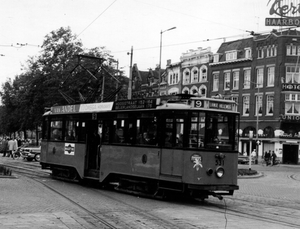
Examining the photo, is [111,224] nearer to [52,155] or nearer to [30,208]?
[30,208]

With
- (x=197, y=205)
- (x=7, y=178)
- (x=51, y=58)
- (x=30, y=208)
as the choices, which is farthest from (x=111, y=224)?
(x=51, y=58)

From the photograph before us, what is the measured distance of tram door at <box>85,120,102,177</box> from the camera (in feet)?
57.8

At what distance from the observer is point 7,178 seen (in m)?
19.1

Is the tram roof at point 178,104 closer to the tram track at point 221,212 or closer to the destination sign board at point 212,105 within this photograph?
the destination sign board at point 212,105

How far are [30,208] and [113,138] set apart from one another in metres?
5.63

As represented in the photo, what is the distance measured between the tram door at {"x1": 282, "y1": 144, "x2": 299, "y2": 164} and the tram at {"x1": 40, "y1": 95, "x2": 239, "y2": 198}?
45738 mm

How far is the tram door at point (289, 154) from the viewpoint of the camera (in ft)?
196

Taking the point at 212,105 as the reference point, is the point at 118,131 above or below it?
below

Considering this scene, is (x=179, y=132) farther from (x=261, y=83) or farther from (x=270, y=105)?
(x=261, y=83)

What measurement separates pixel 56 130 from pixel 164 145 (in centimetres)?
742

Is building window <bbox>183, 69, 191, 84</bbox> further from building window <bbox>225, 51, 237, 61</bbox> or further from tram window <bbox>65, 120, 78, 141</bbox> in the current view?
tram window <bbox>65, 120, 78, 141</bbox>

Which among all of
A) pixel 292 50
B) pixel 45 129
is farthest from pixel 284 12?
pixel 45 129

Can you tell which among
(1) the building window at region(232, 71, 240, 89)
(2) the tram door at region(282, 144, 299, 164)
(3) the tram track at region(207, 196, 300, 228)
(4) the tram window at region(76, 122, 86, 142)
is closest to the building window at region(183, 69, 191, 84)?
(1) the building window at region(232, 71, 240, 89)

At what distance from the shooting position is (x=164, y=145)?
14352 millimetres
